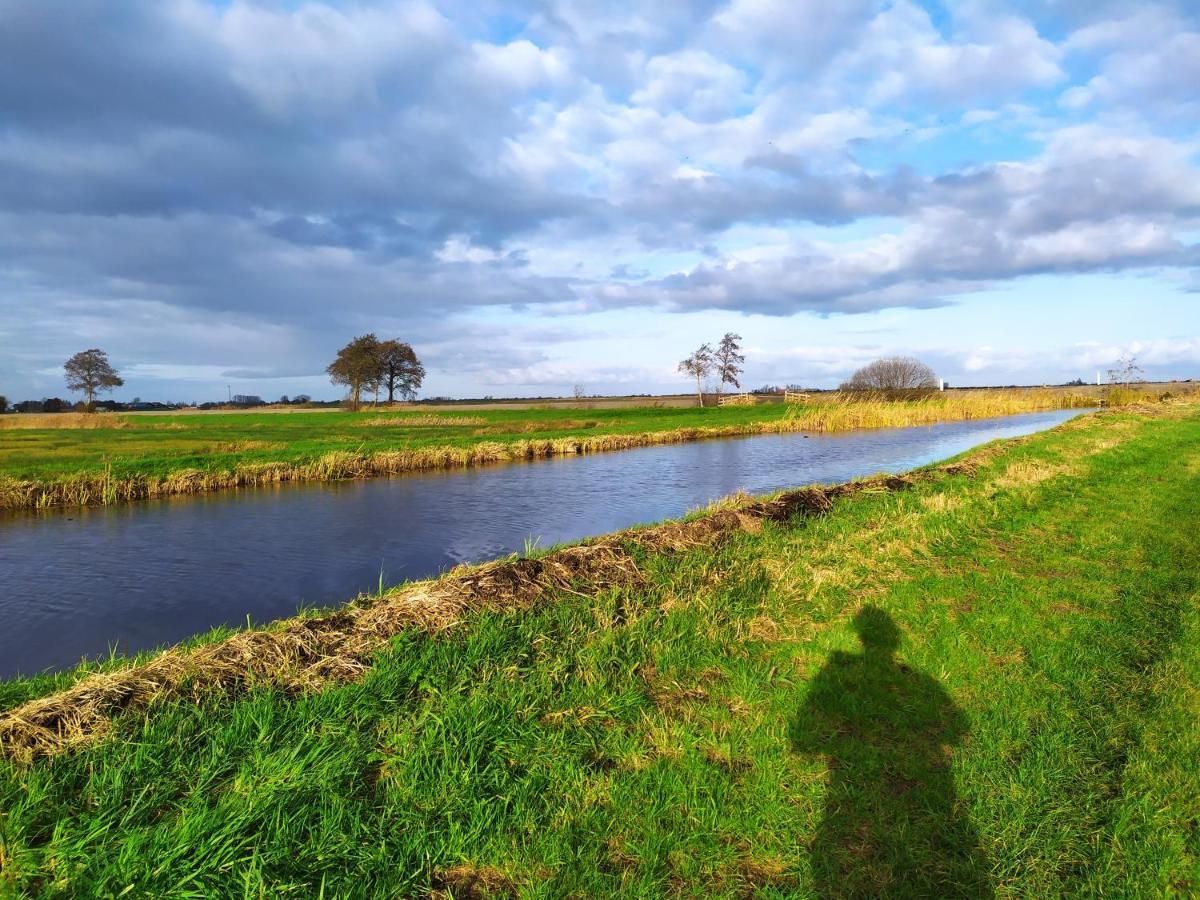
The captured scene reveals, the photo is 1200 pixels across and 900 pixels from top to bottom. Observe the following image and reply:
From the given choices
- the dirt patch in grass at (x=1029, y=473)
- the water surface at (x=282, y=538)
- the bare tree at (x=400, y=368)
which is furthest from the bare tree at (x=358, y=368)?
the dirt patch in grass at (x=1029, y=473)

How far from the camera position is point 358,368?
275ft

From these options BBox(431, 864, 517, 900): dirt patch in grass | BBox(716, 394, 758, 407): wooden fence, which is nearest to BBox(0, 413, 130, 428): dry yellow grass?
BBox(431, 864, 517, 900): dirt patch in grass

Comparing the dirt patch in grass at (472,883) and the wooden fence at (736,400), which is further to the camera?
the wooden fence at (736,400)

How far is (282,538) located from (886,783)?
13577 mm

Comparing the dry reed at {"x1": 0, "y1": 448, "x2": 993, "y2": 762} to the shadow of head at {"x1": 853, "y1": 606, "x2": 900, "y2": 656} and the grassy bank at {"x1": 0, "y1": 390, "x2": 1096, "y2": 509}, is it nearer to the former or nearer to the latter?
the shadow of head at {"x1": 853, "y1": 606, "x2": 900, "y2": 656}

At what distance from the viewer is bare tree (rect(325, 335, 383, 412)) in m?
84.1

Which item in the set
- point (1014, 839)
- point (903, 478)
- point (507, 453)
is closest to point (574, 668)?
point (1014, 839)

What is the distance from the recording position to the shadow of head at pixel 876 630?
6223 mm

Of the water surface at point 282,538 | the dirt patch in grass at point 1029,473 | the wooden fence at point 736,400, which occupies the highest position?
the wooden fence at point 736,400

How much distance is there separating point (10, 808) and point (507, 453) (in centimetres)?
2577

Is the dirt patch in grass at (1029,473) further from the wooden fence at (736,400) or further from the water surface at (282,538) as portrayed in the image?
the wooden fence at (736,400)

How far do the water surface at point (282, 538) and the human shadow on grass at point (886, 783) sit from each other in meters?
7.69

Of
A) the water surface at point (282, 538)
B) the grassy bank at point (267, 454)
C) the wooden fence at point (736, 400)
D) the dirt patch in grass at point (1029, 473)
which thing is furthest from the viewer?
the wooden fence at point (736, 400)

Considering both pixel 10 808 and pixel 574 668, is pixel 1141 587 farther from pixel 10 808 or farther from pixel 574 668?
pixel 10 808
